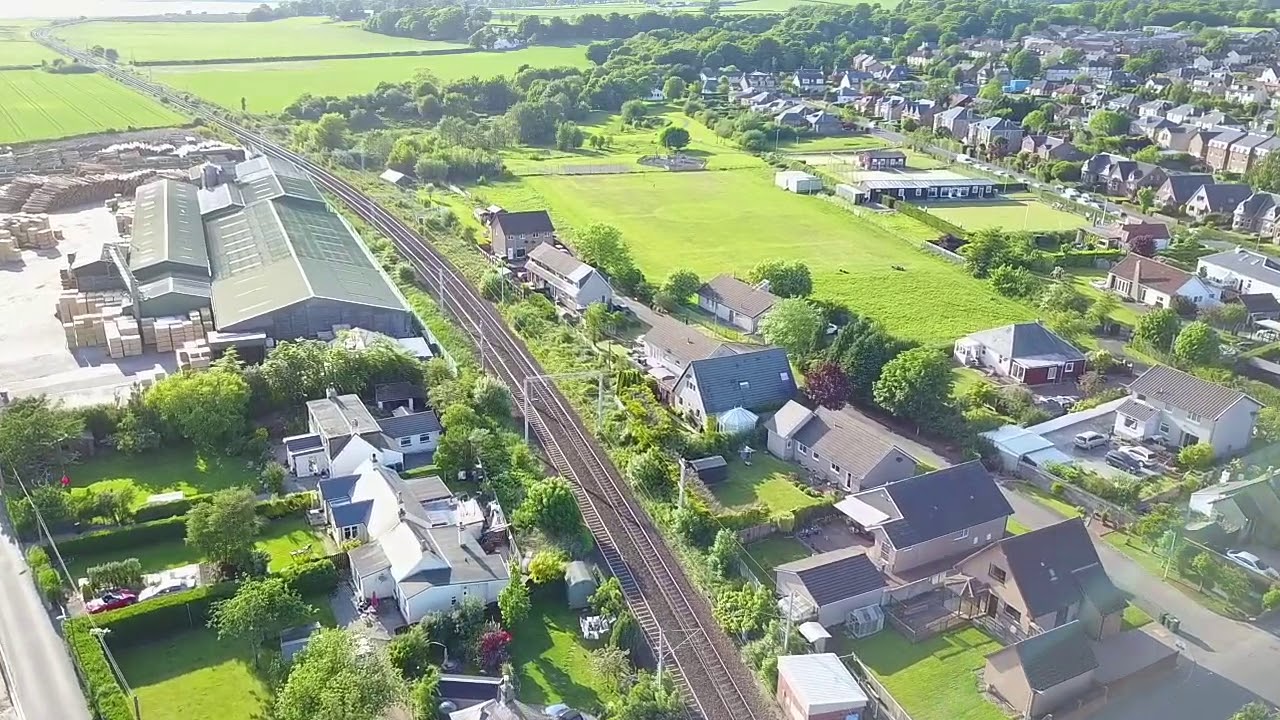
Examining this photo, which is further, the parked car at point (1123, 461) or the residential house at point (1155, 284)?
the residential house at point (1155, 284)

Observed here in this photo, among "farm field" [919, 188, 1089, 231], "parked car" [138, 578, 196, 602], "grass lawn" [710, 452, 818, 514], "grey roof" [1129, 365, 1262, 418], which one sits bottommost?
"grass lawn" [710, 452, 818, 514]

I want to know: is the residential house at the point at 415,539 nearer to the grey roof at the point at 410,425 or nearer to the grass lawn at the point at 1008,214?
the grey roof at the point at 410,425

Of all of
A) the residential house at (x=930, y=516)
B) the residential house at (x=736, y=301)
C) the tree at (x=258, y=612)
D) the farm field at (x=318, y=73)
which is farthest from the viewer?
the farm field at (x=318, y=73)

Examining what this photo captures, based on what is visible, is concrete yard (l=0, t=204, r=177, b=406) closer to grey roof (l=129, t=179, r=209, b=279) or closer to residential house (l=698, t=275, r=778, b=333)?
grey roof (l=129, t=179, r=209, b=279)

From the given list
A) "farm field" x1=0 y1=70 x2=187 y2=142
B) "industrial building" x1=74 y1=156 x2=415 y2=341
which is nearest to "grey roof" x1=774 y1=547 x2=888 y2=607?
"industrial building" x1=74 y1=156 x2=415 y2=341

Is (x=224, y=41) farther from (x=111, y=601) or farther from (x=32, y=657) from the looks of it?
(x=32, y=657)

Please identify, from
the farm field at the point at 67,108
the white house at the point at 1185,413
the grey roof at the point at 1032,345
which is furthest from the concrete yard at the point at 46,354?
the farm field at the point at 67,108

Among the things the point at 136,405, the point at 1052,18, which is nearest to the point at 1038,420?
the point at 136,405
